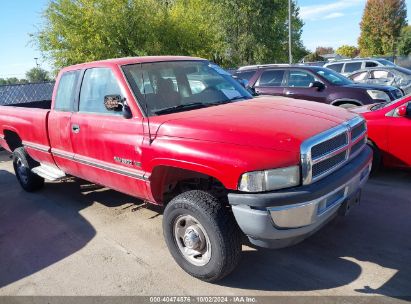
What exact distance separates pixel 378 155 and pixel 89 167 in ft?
13.0

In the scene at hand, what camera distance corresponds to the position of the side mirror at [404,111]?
535 centimetres

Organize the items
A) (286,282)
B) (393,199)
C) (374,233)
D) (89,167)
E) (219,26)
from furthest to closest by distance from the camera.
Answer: (219,26) → (393,199) → (89,167) → (374,233) → (286,282)

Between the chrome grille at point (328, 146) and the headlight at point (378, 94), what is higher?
the chrome grille at point (328, 146)

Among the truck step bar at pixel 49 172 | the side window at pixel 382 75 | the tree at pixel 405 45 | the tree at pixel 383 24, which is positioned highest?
the tree at pixel 383 24

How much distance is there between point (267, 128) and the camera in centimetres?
317

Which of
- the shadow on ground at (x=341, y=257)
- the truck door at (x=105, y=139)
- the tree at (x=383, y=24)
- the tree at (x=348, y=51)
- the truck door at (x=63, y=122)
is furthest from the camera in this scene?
the tree at (x=348, y=51)

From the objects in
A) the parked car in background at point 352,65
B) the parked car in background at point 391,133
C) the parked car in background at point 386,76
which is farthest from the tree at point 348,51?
the parked car in background at point 391,133

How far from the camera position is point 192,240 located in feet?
11.2

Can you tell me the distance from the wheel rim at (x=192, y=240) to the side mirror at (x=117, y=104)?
1160 mm

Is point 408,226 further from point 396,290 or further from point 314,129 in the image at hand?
point 314,129

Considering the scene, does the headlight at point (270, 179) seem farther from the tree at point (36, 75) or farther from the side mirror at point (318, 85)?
the tree at point (36, 75)

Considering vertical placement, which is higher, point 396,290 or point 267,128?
point 267,128

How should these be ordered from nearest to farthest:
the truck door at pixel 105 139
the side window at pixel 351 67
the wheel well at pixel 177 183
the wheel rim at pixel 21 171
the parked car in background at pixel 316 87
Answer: the wheel well at pixel 177 183, the truck door at pixel 105 139, the wheel rim at pixel 21 171, the parked car in background at pixel 316 87, the side window at pixel 351 67

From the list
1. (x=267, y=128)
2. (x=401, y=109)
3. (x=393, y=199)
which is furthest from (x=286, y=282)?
(x=401, y=109)
